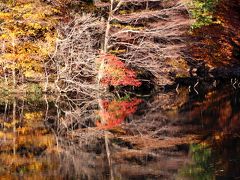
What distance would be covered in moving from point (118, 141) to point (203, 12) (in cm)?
2121

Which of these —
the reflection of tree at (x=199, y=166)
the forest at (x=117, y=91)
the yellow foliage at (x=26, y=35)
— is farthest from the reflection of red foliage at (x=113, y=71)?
the reflection of tree at (x=199, y=166)

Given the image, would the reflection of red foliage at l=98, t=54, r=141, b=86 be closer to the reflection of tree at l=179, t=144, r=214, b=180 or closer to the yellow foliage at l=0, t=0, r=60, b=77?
the yellow foliage at l=0, t=0, r=60, b=77

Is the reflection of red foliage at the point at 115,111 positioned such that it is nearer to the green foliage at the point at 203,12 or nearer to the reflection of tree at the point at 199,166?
the reflection of tree at the point at 199,166

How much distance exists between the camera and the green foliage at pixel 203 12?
31156 mm

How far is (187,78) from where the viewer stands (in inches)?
1372

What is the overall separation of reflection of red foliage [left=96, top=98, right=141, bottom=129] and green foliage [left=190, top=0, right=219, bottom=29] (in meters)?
10.6

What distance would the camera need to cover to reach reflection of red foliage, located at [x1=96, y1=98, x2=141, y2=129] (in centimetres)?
1557

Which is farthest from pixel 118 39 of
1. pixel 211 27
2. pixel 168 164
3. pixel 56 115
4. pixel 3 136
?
pixel 168 164

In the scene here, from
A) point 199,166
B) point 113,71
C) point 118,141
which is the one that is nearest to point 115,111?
point 118,141

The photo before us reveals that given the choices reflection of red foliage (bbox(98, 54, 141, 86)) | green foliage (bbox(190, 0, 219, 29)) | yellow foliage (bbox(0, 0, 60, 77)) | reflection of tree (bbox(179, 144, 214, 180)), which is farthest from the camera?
green foliage (bbox(190, 0, 219, 29))

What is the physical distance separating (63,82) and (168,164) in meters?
15.2

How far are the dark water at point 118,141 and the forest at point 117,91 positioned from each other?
0.03m

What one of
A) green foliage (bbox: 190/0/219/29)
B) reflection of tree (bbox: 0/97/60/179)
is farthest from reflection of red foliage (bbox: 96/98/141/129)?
green foliage (bbox: 190/0/219/29)

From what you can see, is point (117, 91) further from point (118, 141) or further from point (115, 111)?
point (118, 141)
